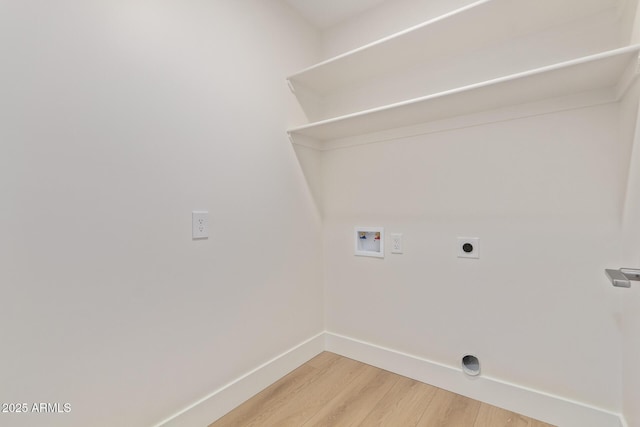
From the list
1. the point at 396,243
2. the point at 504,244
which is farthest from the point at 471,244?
the point at 396,243

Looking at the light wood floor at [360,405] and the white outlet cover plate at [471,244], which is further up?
the white outlet cover plate at [471,244]

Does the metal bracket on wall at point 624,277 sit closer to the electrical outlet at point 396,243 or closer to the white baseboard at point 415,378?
the white baseboard at point 415,378

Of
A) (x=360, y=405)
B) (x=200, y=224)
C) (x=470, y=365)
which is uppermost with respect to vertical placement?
(x=200, y=224)

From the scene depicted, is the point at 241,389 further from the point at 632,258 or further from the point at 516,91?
the point at 516,91

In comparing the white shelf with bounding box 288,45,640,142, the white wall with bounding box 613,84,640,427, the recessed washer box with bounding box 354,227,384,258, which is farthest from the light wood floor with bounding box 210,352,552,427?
the white shelf with bounding box 288,45,640,142

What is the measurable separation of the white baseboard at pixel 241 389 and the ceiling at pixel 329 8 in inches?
88.0

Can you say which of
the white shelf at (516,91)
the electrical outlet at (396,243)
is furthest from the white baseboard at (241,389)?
the white shelf at (516,91)

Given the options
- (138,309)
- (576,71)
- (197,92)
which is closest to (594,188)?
(576,71)

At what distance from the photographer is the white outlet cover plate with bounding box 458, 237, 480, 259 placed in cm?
152

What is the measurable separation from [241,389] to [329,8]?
2370 mm

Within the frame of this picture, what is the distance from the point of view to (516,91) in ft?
4.15

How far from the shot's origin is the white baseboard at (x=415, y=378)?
1.28 metres

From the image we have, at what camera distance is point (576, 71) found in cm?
110

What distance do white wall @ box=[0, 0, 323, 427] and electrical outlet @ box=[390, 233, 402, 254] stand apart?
697 mm
